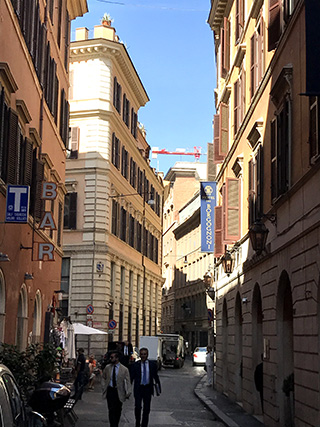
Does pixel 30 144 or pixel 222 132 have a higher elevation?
pixel 222 132

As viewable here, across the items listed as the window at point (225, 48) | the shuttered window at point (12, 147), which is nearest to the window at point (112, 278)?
the window at point (225, 48)

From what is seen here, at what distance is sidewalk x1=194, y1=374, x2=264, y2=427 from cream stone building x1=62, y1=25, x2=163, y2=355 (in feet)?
45.6

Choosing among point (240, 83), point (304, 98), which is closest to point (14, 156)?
point (304, 98)

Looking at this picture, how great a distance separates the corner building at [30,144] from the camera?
16.2 meters

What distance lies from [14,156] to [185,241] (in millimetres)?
64078

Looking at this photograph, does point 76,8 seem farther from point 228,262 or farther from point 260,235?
point 260,235

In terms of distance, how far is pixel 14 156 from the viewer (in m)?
16.8

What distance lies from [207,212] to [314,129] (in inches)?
656

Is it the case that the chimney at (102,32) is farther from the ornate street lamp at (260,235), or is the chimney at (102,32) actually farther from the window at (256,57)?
the ornate street lamp at (260,235)

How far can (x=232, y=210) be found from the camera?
70.7 ft

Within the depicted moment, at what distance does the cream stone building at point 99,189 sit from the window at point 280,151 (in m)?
23.6

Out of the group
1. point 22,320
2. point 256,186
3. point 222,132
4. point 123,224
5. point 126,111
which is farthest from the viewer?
point 126,111

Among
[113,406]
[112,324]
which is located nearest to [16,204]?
[113,406]

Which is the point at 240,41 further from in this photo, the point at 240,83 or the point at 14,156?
the point at 14,156
